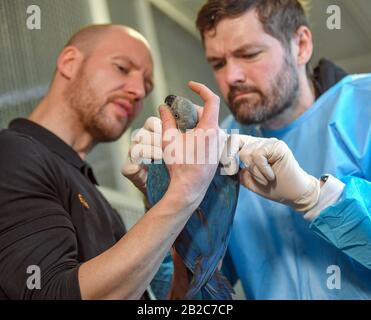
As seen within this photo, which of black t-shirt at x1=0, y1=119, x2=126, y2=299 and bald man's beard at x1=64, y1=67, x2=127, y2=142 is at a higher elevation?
bald man's beard at x1=64, y1=67, x2=127, y2=142

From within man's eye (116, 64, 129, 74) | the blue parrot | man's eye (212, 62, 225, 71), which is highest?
man's eye (116, 64, 129, 74)

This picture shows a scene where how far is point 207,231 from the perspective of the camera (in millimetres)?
727

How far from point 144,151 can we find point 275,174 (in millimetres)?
203

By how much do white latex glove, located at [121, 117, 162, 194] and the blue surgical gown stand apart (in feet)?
0.51

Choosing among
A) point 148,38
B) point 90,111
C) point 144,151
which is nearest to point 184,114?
point 144,151

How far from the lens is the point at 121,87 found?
99 cm

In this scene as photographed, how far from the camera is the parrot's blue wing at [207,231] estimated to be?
72 cm

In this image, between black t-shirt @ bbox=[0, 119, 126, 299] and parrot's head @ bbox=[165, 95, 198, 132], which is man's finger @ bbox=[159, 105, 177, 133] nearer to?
parrot's head @ bbox=[165, 95, 198, 132]

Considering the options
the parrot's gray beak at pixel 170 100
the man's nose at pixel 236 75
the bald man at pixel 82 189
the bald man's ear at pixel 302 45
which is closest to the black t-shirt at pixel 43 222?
the bald man at pixel 82 189

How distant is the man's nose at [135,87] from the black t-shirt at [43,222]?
0.63 ft

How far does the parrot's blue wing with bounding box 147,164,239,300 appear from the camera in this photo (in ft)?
2.37

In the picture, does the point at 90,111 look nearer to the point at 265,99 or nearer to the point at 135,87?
the point at 135,87

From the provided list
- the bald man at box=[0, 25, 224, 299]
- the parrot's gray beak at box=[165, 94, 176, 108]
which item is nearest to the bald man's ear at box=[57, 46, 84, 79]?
the bald man at box=[0, 25, 224, 299]

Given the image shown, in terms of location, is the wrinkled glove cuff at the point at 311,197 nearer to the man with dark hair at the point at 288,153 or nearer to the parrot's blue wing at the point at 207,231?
the man with dark hair at the point at 288,153
